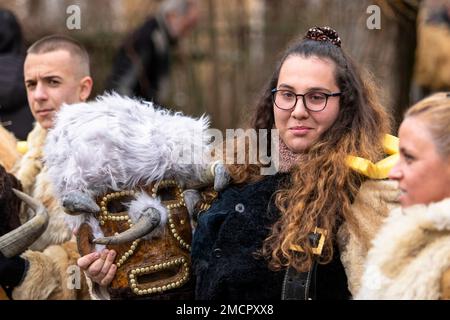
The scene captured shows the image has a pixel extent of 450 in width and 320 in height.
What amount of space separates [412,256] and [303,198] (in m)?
0.52

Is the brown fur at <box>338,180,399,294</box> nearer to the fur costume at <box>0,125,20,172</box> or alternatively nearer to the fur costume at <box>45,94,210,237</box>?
the fur costume at <box>45,94,210,237</box>

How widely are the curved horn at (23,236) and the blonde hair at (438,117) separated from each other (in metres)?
1.67

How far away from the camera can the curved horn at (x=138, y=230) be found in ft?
10.5

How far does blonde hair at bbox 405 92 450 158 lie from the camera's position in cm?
266

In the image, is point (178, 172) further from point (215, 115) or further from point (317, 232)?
point (215, 115)

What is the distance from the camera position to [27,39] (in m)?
9.36

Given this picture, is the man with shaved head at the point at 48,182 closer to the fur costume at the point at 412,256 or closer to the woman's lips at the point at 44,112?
the woman's lips at the point at 44,112

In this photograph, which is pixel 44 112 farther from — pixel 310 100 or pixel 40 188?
pixel 310 100

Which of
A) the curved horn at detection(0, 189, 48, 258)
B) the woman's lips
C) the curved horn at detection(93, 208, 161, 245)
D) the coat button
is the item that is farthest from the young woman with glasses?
the woman's lips

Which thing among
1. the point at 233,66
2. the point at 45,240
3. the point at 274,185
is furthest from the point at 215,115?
the point at 274,185

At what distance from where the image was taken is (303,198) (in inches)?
Answer: 121

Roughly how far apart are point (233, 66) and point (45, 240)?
562 centimetres

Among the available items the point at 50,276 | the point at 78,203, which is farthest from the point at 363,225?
the point at 50,276
